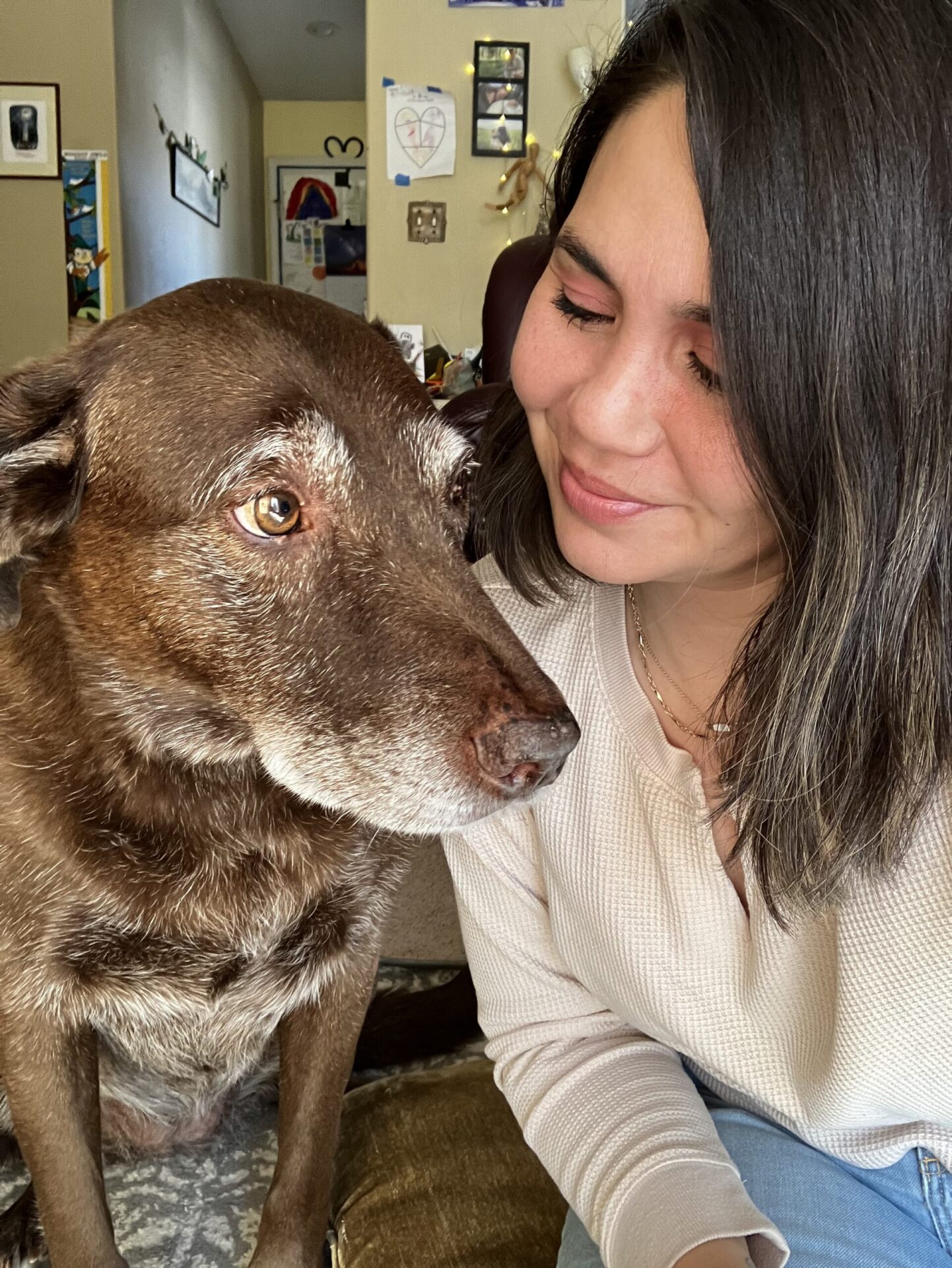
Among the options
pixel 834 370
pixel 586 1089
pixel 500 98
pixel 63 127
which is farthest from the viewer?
pixel 63 127

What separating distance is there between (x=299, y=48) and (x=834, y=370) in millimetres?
7975

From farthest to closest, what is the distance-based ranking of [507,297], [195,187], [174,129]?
[195,187] < [174,129] < [507,297]

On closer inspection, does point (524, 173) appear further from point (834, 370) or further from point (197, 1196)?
point (197, 1196)

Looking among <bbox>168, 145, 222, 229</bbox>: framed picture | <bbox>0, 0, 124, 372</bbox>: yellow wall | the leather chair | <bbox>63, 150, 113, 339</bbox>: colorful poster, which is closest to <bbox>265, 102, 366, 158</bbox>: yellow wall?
<bbox>168, 145, 222, 229</bbox>: framed picture

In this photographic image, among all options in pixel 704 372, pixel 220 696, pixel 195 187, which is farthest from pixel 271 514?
pixel 195 187

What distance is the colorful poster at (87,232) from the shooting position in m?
4.93

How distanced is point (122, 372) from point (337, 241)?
8.71 meters

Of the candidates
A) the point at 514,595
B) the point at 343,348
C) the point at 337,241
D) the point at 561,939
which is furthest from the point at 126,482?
the point at 337,241

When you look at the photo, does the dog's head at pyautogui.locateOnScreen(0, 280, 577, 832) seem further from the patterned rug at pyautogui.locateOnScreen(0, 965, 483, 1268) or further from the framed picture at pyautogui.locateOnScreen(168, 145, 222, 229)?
the framed picture at pyautogui.locateOnScreen(168, 145, 222, 229)

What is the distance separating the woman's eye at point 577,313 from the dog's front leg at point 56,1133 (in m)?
0.92

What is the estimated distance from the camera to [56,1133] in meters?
1.10

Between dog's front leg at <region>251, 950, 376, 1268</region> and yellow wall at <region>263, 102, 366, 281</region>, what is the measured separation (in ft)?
28.7

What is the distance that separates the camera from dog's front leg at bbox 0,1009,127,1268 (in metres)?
1.10

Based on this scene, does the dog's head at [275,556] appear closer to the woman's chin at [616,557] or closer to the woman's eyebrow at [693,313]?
the woman's chin at [616,557]
